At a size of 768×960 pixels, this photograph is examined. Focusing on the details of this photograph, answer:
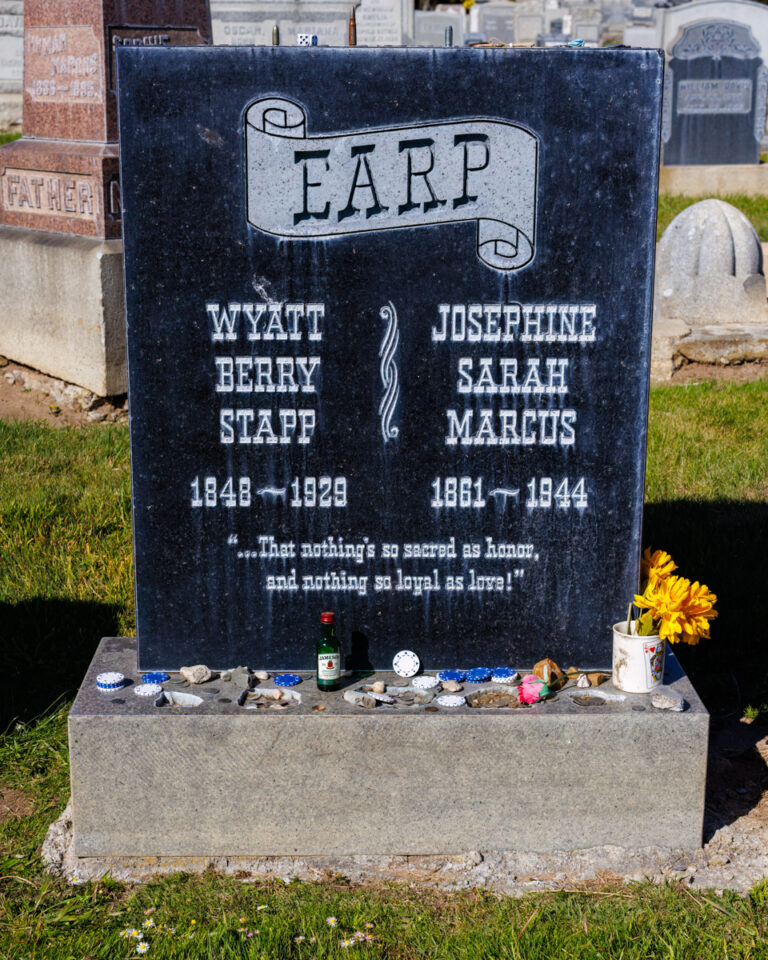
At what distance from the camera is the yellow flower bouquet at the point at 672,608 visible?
335 cm

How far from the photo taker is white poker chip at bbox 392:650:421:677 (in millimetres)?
3471

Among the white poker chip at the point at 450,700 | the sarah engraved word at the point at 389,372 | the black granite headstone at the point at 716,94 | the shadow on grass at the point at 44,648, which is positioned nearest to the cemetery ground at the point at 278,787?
the shadow on grass at the point at 44,648

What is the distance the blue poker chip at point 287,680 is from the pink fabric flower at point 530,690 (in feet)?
2.16

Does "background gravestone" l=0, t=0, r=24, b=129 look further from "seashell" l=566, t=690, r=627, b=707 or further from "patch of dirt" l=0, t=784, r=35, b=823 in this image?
"seashell" l=566, t=690, r=627, b=707

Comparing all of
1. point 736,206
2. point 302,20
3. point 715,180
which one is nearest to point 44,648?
point 302,20

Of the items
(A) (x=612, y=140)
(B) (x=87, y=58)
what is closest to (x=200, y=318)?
(A) (x=612, y=140)

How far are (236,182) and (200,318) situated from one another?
0.39 meters

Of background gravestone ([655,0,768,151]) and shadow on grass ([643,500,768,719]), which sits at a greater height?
background gravestone ([655,0,768,151])

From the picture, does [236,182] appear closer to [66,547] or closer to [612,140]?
[612,140]

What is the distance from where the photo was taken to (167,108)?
319 centimetres

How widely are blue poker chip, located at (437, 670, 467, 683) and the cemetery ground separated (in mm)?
516

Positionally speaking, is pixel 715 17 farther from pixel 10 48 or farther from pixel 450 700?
pixel 450 700

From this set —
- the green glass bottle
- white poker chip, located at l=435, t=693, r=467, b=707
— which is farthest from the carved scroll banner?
white poker chip, located at l=435, t=693, r=467, b=707

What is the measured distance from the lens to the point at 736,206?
14.6m
